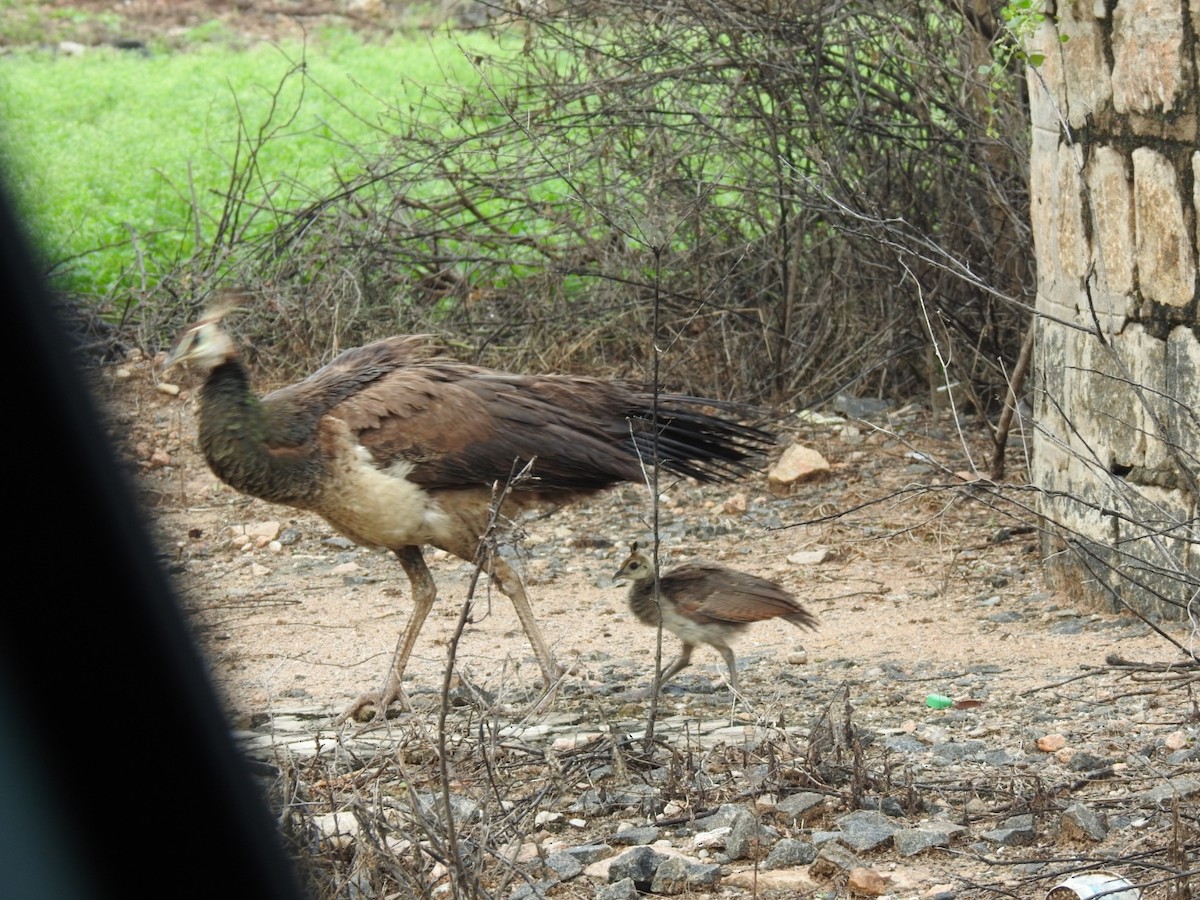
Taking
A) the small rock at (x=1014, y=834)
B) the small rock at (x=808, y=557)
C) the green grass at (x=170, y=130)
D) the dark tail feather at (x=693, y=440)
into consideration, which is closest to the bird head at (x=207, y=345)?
the dark tail feather at (x=693, y=440)

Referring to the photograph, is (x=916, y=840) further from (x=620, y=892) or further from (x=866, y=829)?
(x=620, y=892)

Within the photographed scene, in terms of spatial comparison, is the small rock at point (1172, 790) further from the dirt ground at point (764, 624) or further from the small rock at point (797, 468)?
the small rock at point (797, 468)

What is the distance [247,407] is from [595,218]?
400 cm

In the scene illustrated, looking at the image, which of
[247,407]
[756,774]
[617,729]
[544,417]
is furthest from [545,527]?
[756,774]

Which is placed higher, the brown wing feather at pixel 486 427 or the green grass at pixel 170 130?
the green grass at pixel 170 130

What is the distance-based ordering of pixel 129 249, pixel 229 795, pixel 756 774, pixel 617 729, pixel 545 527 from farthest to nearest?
pixel 129 249 < pixel 545 527 < pixel 617 729 < pixel 756 774 < pixel 229 795

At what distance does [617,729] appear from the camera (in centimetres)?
496

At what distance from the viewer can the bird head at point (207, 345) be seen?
5.85 metres

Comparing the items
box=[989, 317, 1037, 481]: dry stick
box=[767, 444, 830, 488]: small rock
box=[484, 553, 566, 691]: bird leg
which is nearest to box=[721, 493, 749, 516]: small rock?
→ box=[767, 444, 830, 488]: small rock

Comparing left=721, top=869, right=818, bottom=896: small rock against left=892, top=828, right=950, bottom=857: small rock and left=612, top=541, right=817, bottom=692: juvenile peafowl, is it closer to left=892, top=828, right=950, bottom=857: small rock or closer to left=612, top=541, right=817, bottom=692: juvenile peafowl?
left=892, top=828, right=950, bottom=857: small rock

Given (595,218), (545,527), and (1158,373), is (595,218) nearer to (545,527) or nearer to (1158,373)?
(545,527)

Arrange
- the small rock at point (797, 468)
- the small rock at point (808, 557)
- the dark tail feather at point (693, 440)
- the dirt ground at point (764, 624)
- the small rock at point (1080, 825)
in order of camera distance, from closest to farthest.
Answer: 1. the small rock at point (1080, 825)
2. the dirt ground at point (764, 624)
3. the dark tail feather at point (693, 440)
4. the small rock at point (808, 557)
5. the small rock at point (797, 468)

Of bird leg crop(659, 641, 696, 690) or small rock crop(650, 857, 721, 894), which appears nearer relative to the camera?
small rock crop(650, 857, 721, 894)

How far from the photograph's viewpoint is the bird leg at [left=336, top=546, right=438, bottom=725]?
5562 mm
